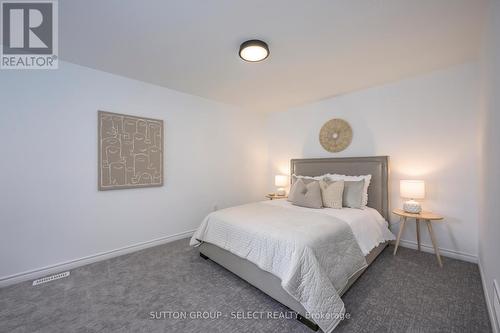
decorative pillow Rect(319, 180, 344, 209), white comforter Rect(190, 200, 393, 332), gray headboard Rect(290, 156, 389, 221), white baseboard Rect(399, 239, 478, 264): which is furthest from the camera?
→ gray headboard Rect(290, 156, 389, 221)

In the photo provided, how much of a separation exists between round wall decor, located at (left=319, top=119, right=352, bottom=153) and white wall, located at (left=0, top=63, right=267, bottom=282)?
2160 mm

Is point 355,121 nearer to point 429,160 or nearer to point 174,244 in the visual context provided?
point 429,160

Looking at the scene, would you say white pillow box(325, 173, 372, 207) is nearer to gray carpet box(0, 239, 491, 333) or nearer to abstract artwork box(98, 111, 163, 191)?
gray carpet box(0, 239, 491, 333)

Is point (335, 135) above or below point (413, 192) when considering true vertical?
above

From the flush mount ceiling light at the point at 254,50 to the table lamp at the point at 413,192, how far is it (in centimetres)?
234

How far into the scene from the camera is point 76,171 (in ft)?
7.85

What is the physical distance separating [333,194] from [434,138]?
1485 millimetres

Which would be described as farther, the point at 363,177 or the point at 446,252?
the point at 363,177

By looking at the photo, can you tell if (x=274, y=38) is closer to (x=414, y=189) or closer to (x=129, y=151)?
(x=129, y=151)

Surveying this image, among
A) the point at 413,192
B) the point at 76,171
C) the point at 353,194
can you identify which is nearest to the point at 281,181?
the point at 353,194

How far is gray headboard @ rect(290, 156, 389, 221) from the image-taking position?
289 cm

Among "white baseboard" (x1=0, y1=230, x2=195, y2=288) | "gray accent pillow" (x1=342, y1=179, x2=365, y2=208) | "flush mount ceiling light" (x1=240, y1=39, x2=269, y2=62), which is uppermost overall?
"flush mount ceiling light" (x1=240, y1=39, x2=269, y2=62)

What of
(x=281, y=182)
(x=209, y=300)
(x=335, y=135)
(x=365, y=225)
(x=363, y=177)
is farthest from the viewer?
(x=281, y=182)

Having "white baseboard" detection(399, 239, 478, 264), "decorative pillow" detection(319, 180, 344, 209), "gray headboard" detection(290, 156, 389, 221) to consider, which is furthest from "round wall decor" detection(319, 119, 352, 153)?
"white baseboard" detection(399, 239, 478, 264)
